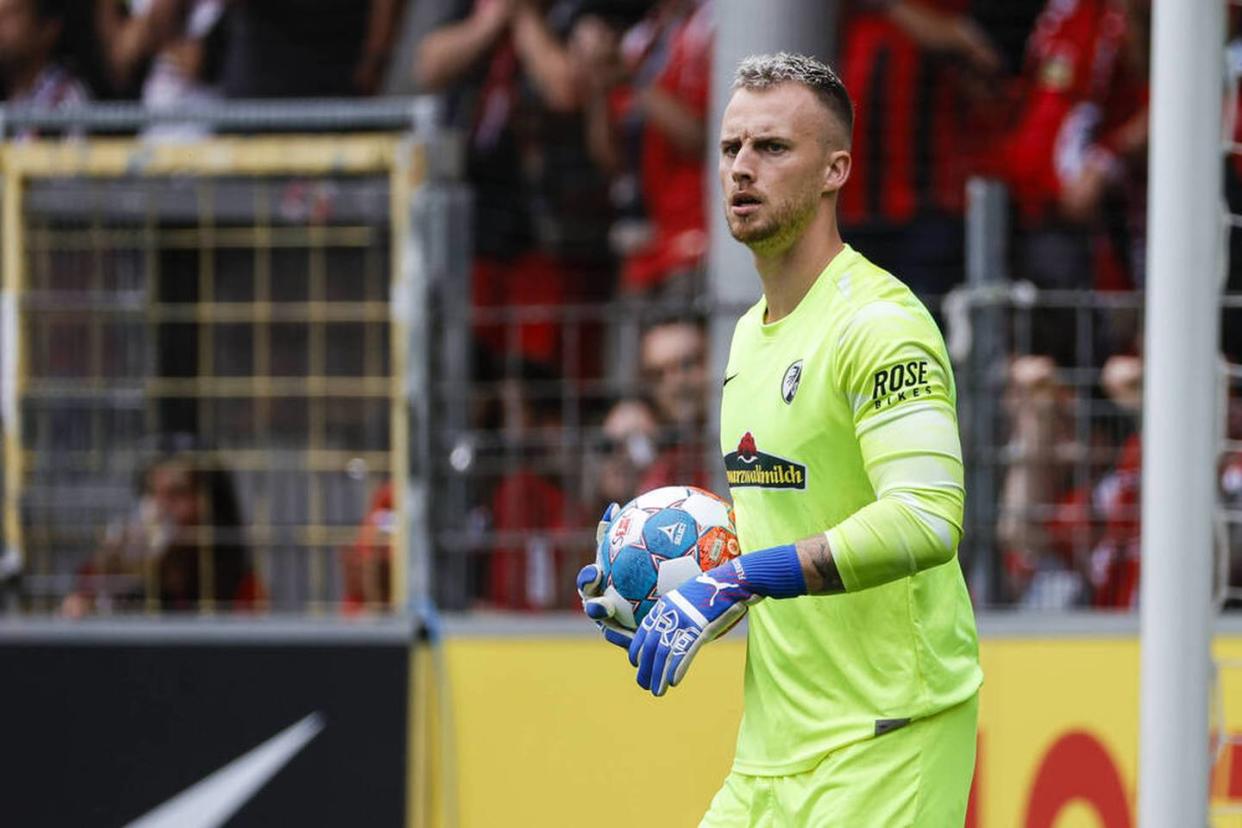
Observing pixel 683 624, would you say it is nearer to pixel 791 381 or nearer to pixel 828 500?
pixel 828 500

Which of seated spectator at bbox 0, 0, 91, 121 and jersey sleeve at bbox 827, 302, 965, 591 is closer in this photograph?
jersey sleeve at bbox 827, 302, 965, 591

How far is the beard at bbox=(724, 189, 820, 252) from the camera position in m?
4.20

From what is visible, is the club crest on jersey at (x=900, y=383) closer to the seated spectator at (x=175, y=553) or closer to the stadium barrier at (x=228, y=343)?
the stadium barrier at (x=228, y=343)

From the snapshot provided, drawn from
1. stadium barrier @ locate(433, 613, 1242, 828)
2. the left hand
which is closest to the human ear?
the left hand

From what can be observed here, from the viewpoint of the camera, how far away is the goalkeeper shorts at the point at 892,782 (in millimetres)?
4105

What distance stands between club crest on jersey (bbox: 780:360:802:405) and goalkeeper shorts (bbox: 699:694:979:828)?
67cm

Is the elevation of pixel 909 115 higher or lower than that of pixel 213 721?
higher

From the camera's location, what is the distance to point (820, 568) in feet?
12.8

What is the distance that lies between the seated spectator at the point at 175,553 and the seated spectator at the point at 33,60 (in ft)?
11.0

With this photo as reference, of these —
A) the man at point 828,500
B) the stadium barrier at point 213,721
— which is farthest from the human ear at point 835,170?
the stadium barrier at point 213,721

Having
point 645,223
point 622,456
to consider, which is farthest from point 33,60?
point 622,456

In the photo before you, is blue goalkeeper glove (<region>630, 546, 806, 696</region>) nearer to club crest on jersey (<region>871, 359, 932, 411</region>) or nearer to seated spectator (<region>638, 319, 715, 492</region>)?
club crest on jersey (<region>871, 359, 932, 411</region>)

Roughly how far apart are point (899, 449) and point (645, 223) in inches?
215

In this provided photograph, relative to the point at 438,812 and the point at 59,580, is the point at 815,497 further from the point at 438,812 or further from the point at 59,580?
the point at 59,580
